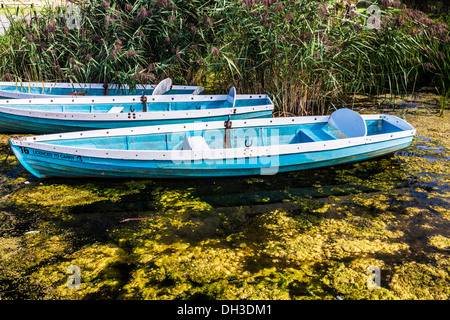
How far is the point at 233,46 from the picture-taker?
648cm

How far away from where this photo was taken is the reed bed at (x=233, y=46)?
20.0 ft

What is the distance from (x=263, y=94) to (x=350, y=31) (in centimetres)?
169

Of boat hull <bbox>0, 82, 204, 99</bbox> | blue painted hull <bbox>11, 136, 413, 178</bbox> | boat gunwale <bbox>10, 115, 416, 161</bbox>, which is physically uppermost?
boat hull <bbox>0, 82, 204, 99</bbox>

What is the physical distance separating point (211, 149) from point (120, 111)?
2336mm

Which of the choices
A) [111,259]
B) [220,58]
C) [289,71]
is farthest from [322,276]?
[220,58]

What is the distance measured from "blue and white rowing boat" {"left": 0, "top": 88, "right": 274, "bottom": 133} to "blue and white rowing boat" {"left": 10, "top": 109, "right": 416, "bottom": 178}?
87 centimetres

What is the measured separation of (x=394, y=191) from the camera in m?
4.82

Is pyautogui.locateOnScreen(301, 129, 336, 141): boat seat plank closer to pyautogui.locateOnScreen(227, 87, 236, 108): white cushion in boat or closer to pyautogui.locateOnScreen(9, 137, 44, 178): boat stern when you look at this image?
pyautogui.locateOnScreen(227, 87, 236, 108): white cushion in boat

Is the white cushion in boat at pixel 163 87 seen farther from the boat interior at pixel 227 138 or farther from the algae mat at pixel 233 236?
the algae mat at pixel 233 236

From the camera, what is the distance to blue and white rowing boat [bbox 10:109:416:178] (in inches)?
182

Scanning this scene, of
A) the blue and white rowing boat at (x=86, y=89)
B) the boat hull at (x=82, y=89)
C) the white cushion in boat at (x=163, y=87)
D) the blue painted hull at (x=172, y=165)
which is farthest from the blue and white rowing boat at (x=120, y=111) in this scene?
the blue painted hull at (x=172, y=165)

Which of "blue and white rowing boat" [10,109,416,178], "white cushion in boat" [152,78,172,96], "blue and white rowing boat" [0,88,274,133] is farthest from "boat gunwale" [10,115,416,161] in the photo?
"white cushion in boat" [152,78,172,96]
